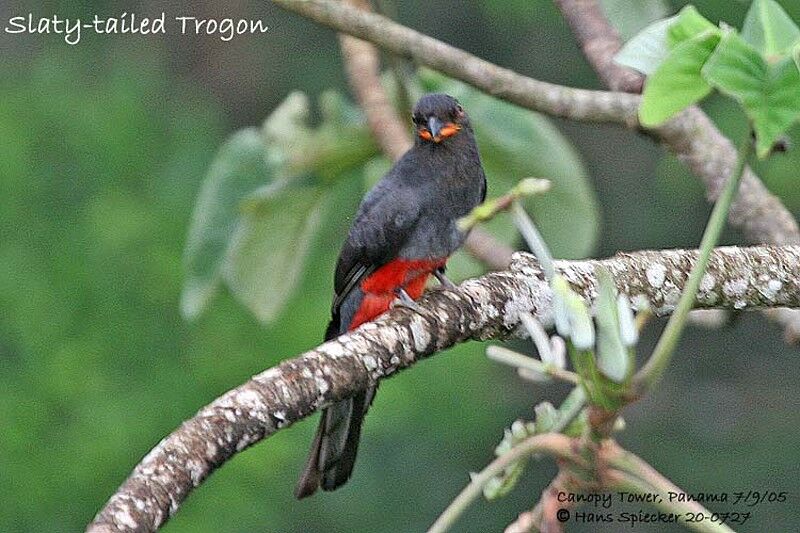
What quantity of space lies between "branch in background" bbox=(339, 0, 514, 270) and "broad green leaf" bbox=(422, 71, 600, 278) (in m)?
0.16

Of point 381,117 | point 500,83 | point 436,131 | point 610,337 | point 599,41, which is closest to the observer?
point 610,337

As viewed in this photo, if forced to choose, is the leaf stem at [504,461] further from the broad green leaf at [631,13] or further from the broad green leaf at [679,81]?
the broad green leaf at [631,13]

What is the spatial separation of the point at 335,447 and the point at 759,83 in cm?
124

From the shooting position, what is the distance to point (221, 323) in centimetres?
498

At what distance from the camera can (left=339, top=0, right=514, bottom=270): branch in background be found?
278cm

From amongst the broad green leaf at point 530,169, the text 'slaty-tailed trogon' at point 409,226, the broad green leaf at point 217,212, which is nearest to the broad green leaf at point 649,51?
the text 'slaty-tailed trogon' at point 409,226

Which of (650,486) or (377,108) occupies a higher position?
(377,108)

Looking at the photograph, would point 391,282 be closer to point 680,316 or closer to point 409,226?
point 409,226

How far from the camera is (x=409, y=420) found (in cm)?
572

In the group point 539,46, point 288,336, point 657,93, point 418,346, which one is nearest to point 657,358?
point 657,93

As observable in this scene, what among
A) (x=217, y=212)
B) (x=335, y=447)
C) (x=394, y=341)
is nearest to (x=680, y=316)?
(x=394, y=341)

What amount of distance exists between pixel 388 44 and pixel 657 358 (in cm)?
130

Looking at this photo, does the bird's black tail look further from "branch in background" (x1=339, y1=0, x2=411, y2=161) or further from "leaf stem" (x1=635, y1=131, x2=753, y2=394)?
"leaf stem" (x1=635, y1=131, x2=753, y2=394)

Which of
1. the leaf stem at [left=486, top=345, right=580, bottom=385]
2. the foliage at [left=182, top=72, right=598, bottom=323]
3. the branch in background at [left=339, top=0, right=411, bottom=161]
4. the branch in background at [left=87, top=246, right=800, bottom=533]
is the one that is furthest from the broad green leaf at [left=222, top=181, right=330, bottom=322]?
the leaf stem at [left=486, top=345, right=580, bottom=385]
